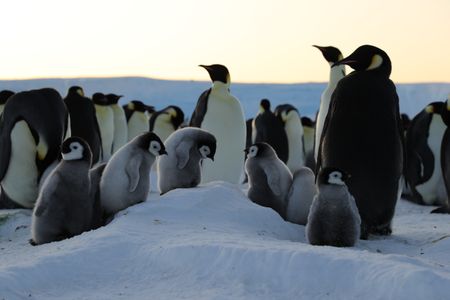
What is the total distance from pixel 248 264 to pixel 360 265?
602mm

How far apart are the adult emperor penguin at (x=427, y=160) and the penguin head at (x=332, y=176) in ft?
15.8

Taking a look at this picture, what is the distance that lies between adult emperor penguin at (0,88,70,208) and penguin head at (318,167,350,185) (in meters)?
3.53

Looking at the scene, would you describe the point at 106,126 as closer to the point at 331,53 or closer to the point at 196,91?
the point at 331,53

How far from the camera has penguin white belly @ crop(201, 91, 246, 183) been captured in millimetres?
10227

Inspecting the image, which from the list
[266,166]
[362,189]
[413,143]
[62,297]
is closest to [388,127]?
[362,189]

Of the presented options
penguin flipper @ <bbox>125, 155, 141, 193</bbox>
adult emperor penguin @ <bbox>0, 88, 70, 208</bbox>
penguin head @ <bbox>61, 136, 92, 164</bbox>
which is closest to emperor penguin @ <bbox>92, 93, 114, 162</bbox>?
adult emperor penguin @ <bbox>0, 88, 70, 208</bbox>

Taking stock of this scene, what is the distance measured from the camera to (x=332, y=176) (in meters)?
5.25

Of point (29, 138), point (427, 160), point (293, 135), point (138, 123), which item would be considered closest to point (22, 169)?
point (29, 138)

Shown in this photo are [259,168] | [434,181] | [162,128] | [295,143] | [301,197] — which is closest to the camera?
[301,197]

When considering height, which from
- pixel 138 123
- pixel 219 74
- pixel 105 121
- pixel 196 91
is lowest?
pixel 196 91

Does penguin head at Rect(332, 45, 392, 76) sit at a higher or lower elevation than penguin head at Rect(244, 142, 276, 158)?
higher

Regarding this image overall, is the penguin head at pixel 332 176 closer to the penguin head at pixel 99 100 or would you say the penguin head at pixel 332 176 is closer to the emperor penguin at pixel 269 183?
the emperor penguin at pixel 269 183

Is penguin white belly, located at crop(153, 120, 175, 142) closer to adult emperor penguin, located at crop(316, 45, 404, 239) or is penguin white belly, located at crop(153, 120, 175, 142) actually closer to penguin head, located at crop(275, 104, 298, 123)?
penguin head, located at crop(275, 104, 298, 123)

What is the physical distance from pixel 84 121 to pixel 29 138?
7.32 feet
